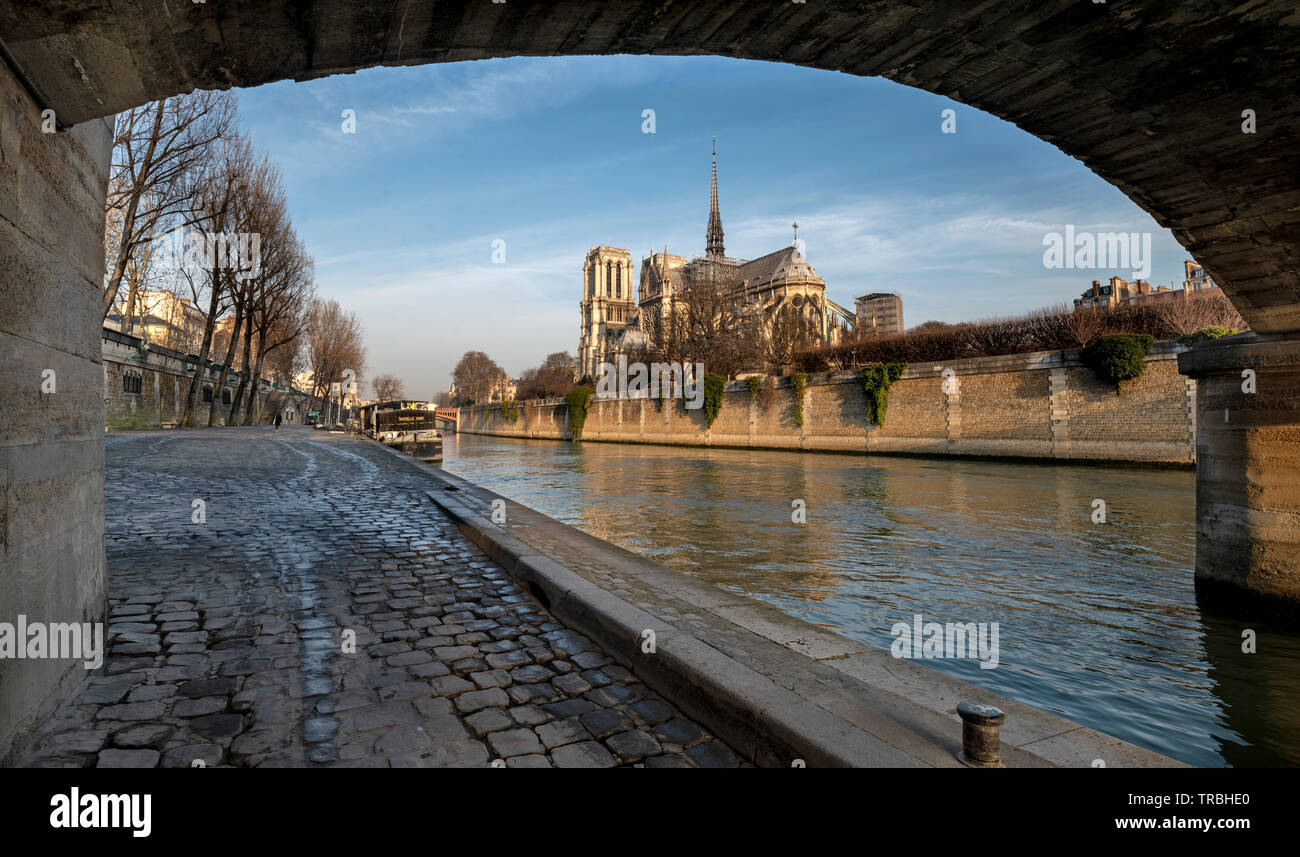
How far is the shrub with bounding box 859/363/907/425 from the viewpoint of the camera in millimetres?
28359

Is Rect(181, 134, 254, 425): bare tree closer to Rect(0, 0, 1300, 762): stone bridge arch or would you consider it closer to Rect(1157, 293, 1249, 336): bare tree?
Rect(0, 0, 1300, 762): stone bridge arch

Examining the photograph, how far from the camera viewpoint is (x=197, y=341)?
68.1 metres

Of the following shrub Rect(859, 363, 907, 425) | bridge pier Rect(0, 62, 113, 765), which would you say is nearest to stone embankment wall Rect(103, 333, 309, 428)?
bridge pier Rect(0, 62, 113, 765)

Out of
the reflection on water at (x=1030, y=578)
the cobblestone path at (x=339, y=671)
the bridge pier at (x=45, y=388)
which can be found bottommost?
the reflection on water at (x=1030, y=578)

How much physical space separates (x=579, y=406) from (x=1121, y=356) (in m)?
39.9

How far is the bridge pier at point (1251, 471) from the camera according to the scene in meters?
5.45

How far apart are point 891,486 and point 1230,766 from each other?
13461mm

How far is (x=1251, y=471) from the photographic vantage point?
5652mm

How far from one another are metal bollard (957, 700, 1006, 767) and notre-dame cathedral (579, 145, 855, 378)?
45.5m

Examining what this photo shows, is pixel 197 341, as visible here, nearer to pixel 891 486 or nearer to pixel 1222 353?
pixel 891 486

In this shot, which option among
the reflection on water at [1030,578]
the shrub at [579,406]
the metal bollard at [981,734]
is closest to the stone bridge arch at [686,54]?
the reflection on water at [1030,578]

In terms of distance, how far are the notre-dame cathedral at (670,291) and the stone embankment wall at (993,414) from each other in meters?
14.8

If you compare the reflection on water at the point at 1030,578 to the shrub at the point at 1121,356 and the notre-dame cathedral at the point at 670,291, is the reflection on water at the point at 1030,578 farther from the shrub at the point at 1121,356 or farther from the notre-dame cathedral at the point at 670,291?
the notre-dame cathedral at the point at 670,291
